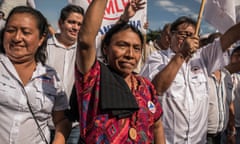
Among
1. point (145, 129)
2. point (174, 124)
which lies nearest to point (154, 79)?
point (174, 124)

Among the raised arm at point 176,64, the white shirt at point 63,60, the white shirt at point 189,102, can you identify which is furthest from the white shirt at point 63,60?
the raised arm at point 176,64

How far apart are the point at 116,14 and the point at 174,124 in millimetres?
1636

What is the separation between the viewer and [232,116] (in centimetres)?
400

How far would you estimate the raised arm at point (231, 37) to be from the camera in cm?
278

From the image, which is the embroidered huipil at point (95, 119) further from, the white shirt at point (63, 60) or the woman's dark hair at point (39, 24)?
the white shirt at point (63, 60)

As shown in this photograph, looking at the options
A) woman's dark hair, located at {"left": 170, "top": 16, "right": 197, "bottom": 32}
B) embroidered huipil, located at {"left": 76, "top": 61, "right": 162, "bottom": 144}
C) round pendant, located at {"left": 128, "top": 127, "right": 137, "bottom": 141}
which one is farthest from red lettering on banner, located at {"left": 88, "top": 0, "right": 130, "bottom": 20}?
round pendant, located at {"left": 128, "top": 127, "right": 137, "bottom": 141}

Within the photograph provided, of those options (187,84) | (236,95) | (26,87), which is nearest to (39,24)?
A: (26,87)

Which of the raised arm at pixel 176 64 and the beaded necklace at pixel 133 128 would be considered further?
the raised arm at pixel 176 64

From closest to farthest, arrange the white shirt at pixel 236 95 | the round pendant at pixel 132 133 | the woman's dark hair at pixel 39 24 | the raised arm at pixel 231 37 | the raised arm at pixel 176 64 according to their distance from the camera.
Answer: the round pendant at pixel 132 133 < the woman's dark hair at pixel 39 24 < the raised arm at pixel 176 64 < the raised arm at pixel 231 37 < the white shirt at pixel 236 95

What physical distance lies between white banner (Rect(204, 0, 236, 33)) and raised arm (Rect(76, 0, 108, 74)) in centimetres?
168

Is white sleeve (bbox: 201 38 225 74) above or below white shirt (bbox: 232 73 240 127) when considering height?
above

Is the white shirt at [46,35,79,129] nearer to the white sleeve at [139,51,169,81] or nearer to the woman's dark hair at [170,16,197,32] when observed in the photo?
the white sleeve at [139,51,169,81]

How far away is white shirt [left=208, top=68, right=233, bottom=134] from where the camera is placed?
11.3ft

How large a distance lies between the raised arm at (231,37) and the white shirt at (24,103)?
1.46 m
